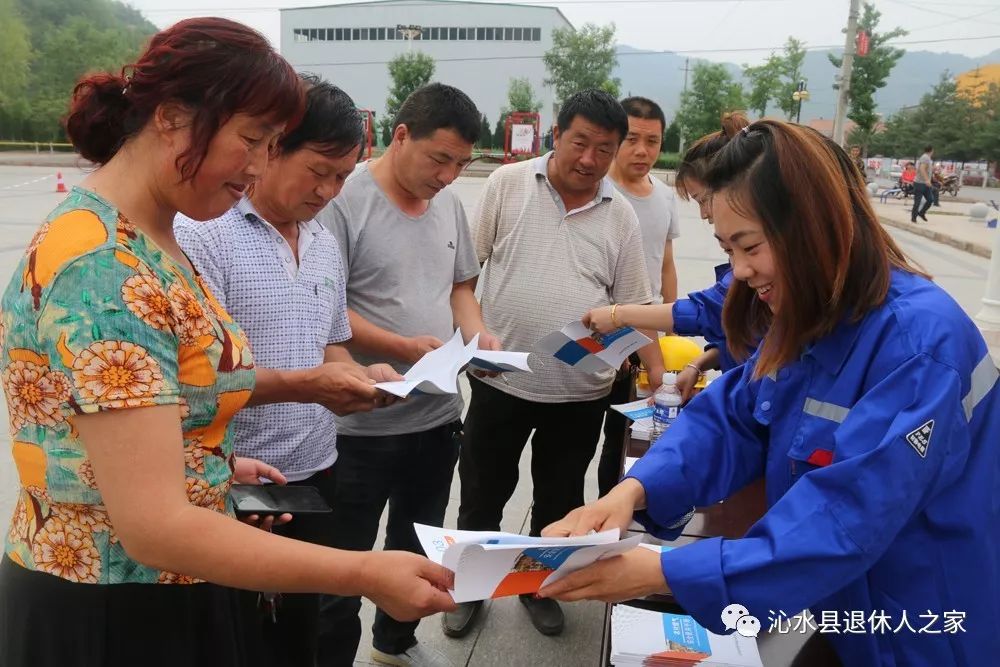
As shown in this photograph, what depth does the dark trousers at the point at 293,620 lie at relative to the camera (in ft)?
4.45

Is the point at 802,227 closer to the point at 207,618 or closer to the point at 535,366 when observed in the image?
the point at 207,618

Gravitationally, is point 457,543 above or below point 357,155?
below

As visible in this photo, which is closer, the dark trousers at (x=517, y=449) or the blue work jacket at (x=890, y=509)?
the blue work jacket at (x=890, y=509)

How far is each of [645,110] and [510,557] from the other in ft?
9.72

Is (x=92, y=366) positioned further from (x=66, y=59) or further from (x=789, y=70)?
(x=66, y=59)

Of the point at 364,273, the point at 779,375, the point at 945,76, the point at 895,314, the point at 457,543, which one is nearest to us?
the point at 457,543

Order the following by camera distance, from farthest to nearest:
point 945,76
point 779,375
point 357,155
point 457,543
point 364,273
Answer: point 945,76 < point 364,273 < point 357,155 < point 779,375 < point 457,543

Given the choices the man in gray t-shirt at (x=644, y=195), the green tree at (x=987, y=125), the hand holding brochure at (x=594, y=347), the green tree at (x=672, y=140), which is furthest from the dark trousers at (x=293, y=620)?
the green tree at (x=987, y=125)

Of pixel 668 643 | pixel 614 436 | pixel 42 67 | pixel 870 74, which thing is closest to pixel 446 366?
pixel 668 643

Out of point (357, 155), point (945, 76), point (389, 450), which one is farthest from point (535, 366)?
point (945, 76)

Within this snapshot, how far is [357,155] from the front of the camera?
5.88 feet

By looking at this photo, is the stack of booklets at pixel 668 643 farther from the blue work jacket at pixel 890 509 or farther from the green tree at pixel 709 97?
the green tree at pixel 709 97

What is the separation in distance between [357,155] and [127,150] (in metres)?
0.77

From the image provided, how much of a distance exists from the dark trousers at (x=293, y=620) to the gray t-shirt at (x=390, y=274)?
1.27 ft
